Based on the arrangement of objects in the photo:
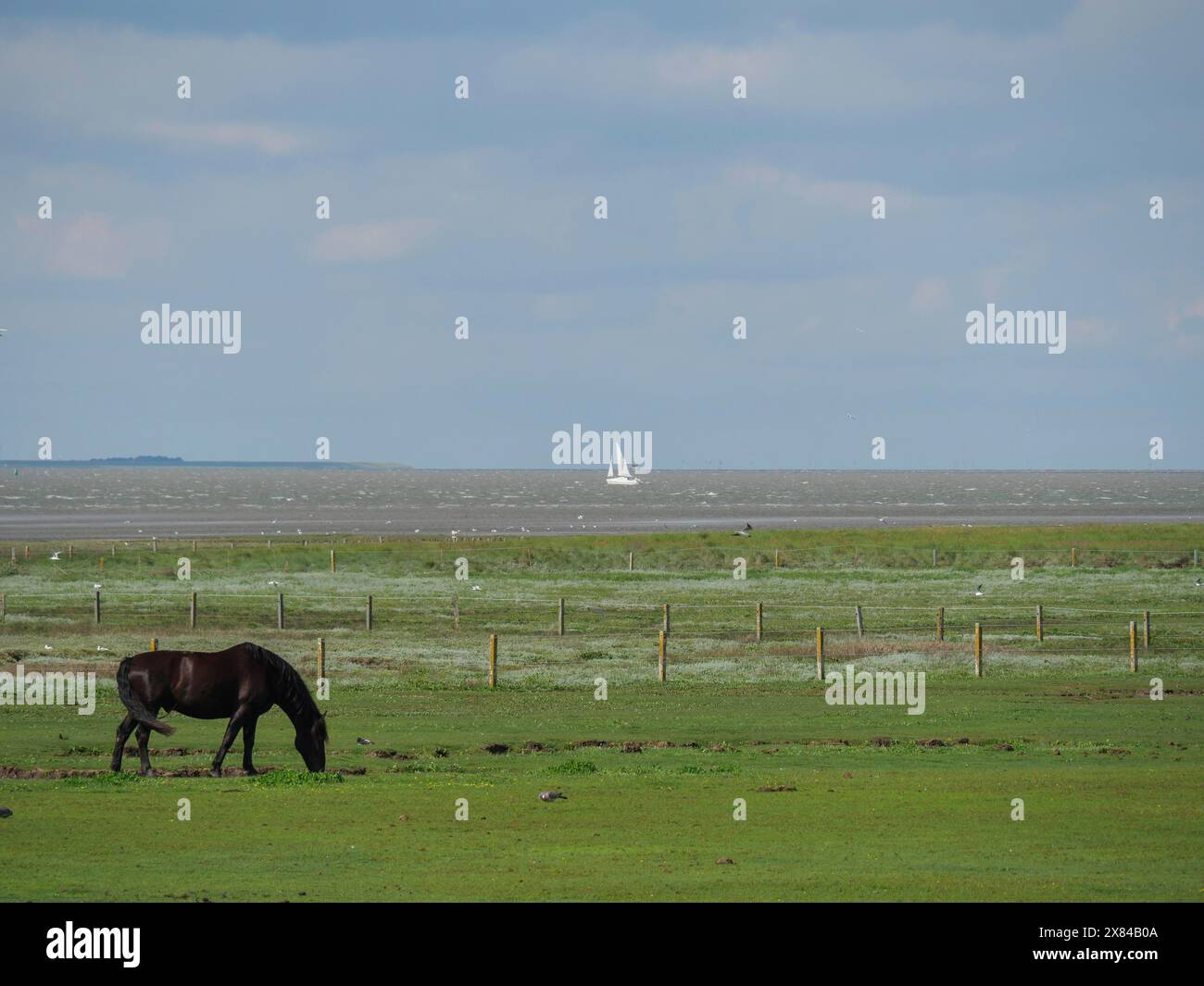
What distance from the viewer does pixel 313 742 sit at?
22.8 metres

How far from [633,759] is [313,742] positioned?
19.1ft

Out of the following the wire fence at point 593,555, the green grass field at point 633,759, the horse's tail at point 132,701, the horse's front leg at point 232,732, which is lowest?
the green grass field at point 633,759

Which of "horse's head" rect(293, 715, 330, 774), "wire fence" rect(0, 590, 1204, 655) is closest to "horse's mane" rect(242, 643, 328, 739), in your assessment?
"horse's head" rect(293, 715, 330, 774)

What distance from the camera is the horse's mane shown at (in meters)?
22.1

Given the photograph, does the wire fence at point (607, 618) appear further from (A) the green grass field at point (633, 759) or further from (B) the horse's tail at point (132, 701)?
(B) the horse's tail at point (132, 701)

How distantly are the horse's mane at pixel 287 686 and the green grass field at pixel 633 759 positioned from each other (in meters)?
1.01

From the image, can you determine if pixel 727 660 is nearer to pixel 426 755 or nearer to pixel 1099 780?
pixel 426 755

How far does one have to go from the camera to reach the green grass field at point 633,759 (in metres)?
15.6

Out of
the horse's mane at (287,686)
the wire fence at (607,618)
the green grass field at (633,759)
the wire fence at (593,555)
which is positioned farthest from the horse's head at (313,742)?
the wire fence at (593,555)

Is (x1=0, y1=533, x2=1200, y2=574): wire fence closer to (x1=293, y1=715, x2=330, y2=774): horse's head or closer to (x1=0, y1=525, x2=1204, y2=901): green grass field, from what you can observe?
(x1=0, y1=525, x2=1204, y2=901): green grass field

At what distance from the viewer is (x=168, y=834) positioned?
17.8 metres

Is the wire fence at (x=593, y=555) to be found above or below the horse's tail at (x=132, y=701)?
above

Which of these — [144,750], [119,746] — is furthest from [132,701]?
[119,746]
